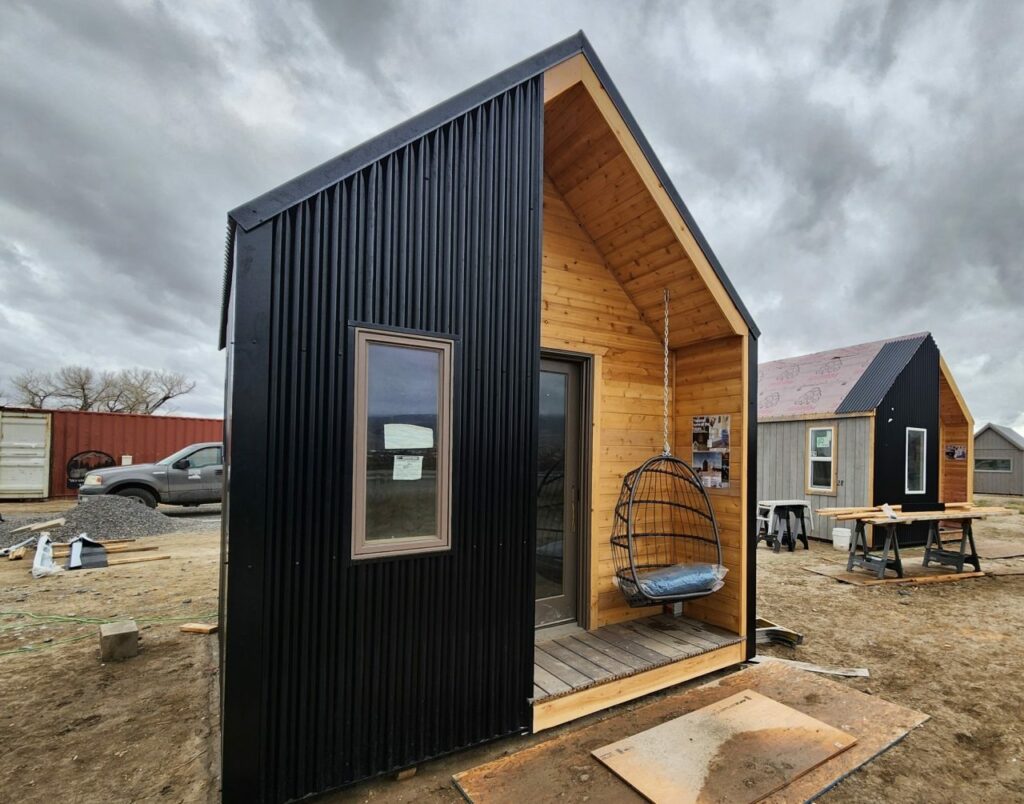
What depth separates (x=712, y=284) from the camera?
3695mm

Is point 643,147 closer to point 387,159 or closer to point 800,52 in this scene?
point 387,159

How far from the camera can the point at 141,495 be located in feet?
32.6

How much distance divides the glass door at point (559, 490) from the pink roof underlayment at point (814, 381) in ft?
26.5

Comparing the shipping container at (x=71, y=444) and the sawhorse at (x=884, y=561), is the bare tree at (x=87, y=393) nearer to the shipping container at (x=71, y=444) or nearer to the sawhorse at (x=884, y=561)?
the shipping container at (x=71, y=444)

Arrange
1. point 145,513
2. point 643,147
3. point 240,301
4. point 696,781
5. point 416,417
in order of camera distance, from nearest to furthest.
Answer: point 240,301, point 696,781, point 416,417, point 643,147, point 145,513

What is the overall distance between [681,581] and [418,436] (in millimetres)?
2295

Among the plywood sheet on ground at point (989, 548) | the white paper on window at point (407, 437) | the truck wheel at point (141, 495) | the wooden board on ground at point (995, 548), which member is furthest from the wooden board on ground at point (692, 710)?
the truck wheel at point (141, 495)

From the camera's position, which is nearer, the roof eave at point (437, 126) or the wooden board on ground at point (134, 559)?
the roof eave at point (437, 126)

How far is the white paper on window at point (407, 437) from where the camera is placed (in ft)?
7.85

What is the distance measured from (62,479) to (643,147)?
1601cm

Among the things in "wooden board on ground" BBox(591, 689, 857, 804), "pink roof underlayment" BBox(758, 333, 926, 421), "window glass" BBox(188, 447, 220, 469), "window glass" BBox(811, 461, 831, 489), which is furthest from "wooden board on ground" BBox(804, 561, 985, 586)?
"window glass" BBox(188, 447, 220, 469)

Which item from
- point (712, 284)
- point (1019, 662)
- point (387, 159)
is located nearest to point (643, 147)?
point (712, 284)

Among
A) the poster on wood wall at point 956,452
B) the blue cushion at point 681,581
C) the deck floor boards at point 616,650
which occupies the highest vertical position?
the poster on wood wall at point 956,452

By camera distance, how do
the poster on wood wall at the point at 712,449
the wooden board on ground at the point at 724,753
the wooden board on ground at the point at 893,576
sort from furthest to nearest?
1. the wooden board on ground at the point at 893,576
2. the poster on wood wall at the point at 712,449
3. the wooden board on ground at the point at 724,753
